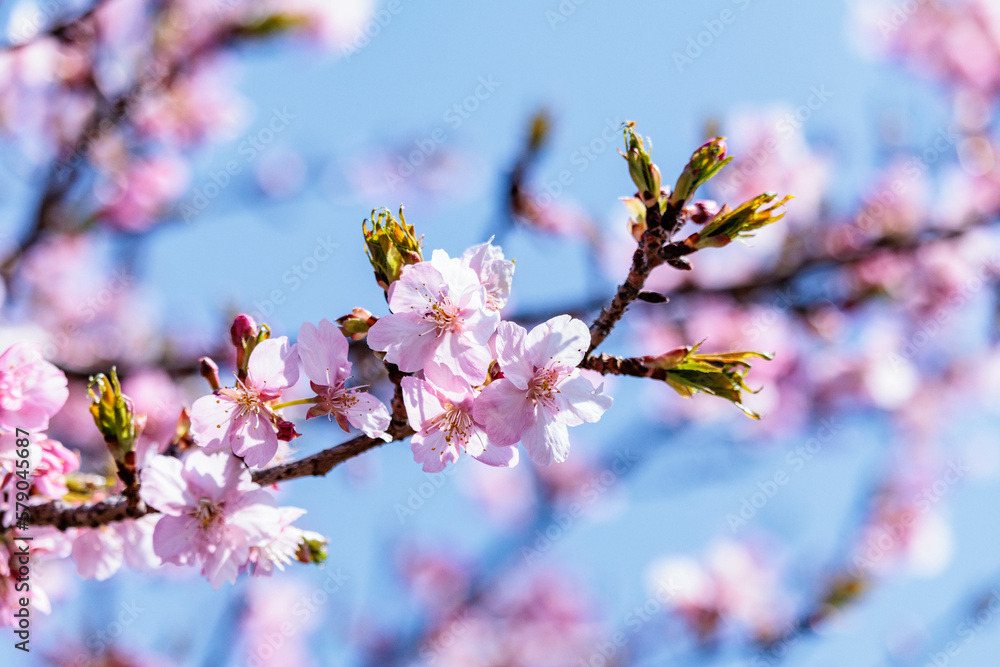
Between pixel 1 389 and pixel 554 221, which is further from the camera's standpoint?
pixel 554 221

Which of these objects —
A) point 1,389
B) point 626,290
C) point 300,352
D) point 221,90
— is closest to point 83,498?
point 1,389

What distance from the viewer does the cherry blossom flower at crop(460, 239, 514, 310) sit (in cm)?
154

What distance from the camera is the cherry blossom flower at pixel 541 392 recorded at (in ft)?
4.63

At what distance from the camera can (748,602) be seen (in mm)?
6207

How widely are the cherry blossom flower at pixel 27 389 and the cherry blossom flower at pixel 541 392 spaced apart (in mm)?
919

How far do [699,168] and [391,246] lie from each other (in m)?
0.65

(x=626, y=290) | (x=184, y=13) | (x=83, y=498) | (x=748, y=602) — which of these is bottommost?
(x=83, y=498)

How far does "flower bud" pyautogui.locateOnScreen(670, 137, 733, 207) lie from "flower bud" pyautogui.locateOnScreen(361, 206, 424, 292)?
557 millimetres

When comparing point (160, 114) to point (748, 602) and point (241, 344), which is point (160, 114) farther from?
point (748, 602)

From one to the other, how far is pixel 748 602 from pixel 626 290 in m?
5.62

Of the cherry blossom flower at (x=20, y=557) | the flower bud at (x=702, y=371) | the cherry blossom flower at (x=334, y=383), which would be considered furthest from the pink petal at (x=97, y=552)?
the flower bud at (x=702, y=371)

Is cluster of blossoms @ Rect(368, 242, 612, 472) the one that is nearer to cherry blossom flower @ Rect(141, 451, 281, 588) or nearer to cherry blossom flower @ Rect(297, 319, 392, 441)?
cherry blossom flower @ Rect(297, 319, 392, 441)

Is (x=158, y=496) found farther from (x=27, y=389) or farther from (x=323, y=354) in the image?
(x=323, y=354)

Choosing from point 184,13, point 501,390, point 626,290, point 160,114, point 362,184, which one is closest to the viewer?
point 501,390
